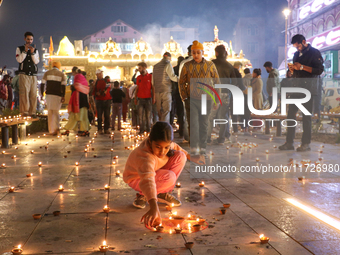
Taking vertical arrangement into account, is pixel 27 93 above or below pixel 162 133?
above

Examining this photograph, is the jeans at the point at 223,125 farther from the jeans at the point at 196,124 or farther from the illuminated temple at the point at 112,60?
the illuminated temple at the point at 112,60

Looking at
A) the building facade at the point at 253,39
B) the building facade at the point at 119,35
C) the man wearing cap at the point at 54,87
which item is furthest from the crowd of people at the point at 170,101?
the building facade at the point at 119,35

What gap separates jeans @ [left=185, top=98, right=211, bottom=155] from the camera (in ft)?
22.7

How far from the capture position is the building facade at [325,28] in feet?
103

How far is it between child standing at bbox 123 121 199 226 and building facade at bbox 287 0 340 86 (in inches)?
1166

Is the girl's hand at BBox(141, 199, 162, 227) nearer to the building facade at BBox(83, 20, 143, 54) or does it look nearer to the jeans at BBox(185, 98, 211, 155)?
the jeans at BBox(185, 98, 211, 155)

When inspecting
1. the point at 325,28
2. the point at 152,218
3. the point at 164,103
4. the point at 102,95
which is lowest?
the point at 152,218

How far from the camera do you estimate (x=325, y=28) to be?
35.0 m

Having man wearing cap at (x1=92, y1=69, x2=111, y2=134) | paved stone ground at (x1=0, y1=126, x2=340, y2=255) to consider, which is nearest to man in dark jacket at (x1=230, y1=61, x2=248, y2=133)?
paved stone ground at (x1=0, y1=126, x2=340, y2=255)

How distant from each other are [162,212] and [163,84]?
6.42 meters

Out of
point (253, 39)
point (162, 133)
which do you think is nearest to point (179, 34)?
point (253, 39)

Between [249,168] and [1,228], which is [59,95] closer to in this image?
[249,168]

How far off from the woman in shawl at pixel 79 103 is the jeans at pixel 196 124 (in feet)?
17.9

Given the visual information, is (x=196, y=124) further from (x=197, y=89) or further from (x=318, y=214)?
(x=318, y=214)
